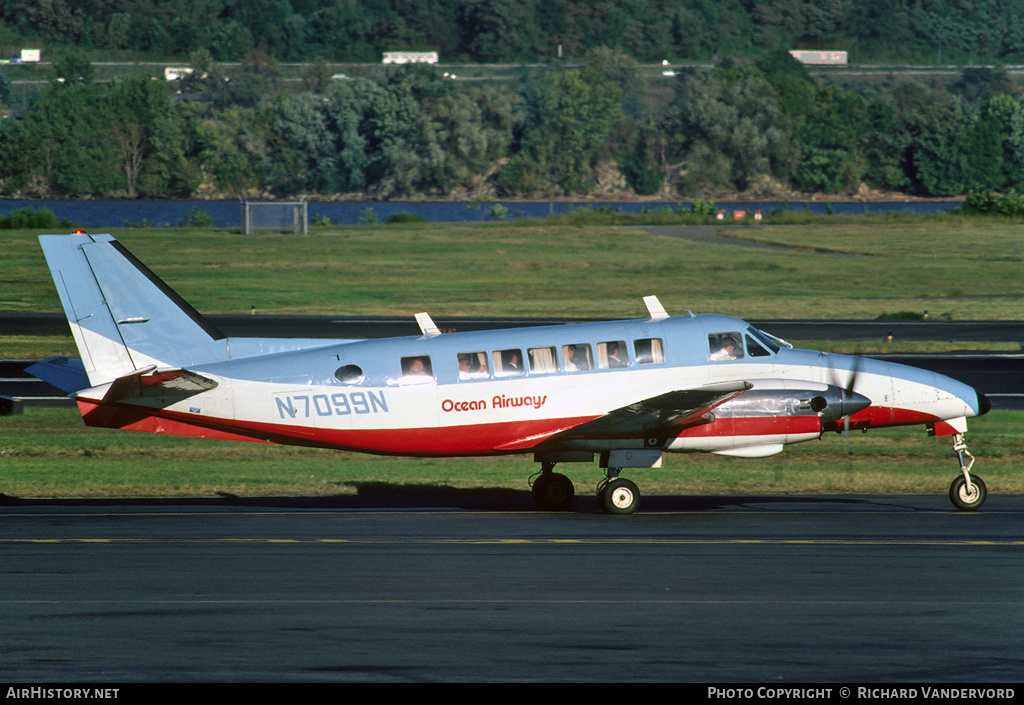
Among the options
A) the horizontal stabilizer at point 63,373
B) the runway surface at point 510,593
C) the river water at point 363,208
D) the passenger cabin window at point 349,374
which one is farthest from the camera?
the river water at point 363,208

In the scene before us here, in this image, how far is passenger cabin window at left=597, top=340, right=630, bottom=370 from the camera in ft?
60.4

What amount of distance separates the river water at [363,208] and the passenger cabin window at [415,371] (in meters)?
98.5

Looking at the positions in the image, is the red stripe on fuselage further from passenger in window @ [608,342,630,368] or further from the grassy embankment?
the grassy embankment

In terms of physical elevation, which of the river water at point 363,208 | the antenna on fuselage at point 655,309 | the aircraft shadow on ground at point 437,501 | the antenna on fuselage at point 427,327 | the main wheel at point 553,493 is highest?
the river water at point 363,208

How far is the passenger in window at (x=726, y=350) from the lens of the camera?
18672 millimetres

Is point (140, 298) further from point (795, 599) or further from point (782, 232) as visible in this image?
point (782, 232)

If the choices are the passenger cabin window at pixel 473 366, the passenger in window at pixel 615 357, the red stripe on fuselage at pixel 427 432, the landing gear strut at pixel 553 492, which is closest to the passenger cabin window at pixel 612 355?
the passenger in window at pixel 615 357

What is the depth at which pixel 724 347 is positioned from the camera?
18734 millimetres

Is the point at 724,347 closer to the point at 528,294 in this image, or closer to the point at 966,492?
the point at 966,492

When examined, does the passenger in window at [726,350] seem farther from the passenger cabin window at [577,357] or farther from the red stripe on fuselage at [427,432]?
the passenger cabin window at [577,357]

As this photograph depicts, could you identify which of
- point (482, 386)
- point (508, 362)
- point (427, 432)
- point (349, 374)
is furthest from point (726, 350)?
point (349, 374)

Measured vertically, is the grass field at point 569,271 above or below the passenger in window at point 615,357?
below

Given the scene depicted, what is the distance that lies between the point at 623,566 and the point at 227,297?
138ft

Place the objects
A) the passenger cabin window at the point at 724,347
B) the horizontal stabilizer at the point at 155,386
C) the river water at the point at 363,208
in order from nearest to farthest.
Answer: the horizontal stabilizer at the point at 155,386 → the passenger cabin window at the point at 724,347 → the river water at the point at 363,208
